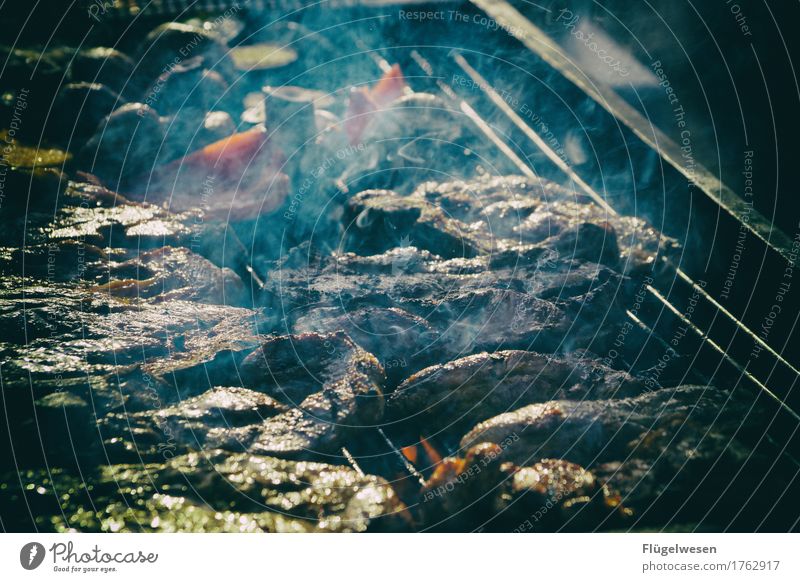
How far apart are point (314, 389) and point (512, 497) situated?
5.32 ft

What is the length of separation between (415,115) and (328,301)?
12.9ft

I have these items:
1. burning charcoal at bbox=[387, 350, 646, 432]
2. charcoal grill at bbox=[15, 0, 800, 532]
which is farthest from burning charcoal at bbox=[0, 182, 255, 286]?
charcoal grill at bbox=[15, 0, 800, 532]

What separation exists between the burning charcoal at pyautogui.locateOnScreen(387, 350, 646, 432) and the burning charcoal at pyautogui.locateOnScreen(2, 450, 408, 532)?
71 centimetres

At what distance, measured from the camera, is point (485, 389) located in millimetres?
4141

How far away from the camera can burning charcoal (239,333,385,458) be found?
3789mm

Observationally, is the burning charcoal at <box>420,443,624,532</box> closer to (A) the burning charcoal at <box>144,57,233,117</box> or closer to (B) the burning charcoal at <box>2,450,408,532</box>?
(B) the burning charcoal at <box>2,450,408,532</box>

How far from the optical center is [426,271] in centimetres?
523

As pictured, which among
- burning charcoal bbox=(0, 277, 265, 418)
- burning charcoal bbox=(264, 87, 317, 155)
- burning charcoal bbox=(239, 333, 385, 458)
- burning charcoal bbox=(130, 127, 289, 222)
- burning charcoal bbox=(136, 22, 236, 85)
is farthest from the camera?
burning charcoal bbox=(136, 22, 236, 85)
